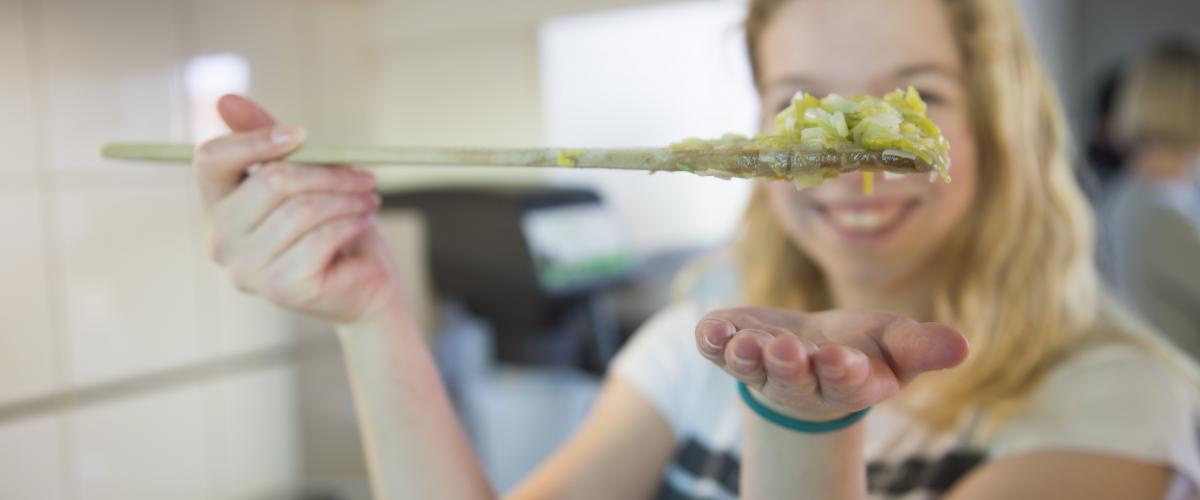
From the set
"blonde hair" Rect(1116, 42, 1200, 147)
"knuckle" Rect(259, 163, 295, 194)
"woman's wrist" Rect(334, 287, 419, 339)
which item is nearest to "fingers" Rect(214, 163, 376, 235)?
"knuckle" Rect(259, 163, 295, 194)

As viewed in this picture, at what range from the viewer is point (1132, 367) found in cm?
73

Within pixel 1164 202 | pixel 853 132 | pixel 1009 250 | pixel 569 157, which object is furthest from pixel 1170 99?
pixel 569 157

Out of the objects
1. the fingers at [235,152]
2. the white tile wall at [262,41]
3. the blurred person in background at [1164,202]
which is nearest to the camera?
the fingers at [235,152]

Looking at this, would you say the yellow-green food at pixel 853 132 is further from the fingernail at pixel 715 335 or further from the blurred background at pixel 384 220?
the blurred background at pixel 384 220

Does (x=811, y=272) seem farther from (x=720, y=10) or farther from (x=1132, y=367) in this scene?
(x=720, y=10)

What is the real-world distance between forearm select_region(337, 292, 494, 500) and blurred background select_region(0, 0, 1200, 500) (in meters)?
0.27

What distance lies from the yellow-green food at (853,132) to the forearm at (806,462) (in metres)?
0.15

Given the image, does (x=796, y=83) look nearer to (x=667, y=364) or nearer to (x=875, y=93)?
(x=875, y=93)

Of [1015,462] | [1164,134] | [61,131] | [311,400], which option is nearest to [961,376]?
[1015,462]

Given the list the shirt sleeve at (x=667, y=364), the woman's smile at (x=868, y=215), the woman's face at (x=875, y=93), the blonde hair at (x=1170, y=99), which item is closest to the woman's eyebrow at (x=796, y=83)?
the woman's face at (x=875, y=93)

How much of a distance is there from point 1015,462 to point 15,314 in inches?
32.9

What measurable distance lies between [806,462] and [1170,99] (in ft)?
5.55

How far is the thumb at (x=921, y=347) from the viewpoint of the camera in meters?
0.42

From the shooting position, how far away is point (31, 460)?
27.8 inches
